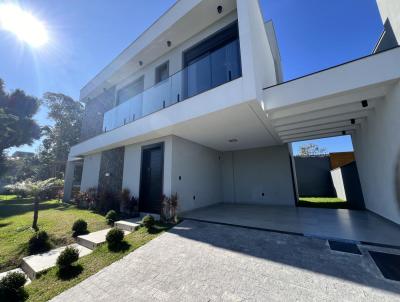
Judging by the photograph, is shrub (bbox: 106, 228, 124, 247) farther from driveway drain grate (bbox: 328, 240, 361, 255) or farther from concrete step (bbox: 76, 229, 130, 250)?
driveway drain grate (bbox: 328, 240, 361, 255)

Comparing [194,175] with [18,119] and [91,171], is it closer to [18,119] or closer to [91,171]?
[91,171]

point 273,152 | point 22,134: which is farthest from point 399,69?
point 22,134

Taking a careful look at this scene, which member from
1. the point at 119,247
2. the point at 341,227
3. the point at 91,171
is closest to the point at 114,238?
the point at 119,247

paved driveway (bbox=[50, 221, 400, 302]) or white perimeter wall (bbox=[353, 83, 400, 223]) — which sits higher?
white perimeter wall (bbox=[353, 83, 400, 223])

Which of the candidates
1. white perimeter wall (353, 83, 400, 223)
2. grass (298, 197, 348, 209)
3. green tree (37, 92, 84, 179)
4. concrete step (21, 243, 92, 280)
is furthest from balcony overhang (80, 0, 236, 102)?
green tree (37, 92, 84, 179)

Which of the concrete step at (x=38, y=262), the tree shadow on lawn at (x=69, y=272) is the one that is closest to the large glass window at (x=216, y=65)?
the tree shadow on lawn at (x=69, y=272)

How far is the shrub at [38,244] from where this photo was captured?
439 cm

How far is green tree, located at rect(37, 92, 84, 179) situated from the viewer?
23797 mm

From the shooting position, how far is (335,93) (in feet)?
13.8

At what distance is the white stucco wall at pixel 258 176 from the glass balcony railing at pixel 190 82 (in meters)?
5.49

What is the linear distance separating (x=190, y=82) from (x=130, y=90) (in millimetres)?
5412

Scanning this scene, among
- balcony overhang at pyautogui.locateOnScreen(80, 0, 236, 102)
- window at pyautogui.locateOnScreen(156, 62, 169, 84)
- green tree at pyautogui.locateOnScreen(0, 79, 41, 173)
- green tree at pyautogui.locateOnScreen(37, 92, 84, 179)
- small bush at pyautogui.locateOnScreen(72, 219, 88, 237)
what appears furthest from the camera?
green tree at pyautogui.locateOnScreen(37, 92, 84, 179)

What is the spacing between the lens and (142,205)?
7.71m

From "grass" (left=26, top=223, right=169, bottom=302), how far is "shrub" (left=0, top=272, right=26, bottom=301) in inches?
6.5
